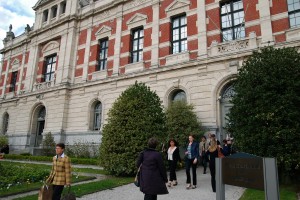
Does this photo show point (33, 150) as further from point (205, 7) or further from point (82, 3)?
point (205, 7)

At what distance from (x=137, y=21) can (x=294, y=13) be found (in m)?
11.4

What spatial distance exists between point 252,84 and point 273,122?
1.61m

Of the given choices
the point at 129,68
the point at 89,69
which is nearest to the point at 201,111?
the point at 129,68

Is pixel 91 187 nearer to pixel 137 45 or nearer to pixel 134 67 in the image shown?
pixel 134 67

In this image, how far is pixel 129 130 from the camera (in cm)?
1097

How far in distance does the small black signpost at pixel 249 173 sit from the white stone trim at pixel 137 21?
17.3 m

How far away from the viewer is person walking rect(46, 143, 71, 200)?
18.7 ft

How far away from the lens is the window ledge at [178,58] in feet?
55.6

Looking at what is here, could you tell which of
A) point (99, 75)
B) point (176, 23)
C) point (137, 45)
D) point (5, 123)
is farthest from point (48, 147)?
point (176, 23)

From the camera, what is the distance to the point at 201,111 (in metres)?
15.5

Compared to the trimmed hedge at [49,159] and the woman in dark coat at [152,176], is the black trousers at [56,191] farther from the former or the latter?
the trimmed hedge at [49,159]

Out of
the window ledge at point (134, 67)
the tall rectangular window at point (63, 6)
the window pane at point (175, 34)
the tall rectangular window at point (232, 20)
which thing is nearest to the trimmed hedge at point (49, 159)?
the window ledge at point (134, 67)

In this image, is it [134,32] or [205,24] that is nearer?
[205,24]

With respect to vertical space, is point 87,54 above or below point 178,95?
above
